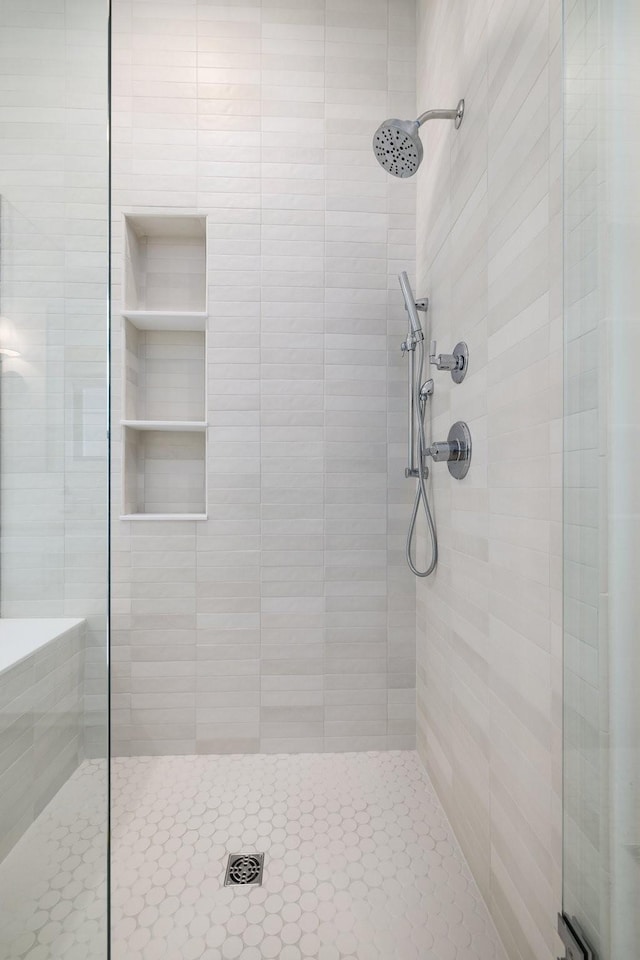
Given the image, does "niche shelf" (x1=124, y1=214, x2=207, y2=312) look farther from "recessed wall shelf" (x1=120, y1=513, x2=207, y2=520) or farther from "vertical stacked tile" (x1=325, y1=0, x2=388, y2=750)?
"recessed wall shelf" (x1=120, y1=513, x2=207, y2=520)

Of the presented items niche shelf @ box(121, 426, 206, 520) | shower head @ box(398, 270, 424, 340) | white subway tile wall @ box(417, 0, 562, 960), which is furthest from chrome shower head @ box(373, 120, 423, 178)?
niche shelf @ box(121, 426, 206, 520)

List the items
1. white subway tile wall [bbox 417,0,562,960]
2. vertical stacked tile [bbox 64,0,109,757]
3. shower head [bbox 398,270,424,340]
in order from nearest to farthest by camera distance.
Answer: vertical stacked tile [bbox 64,0,109,757] < white subway tile wall [bbox 417,0,562,960] < shower head [bbox 398,270,424,340]

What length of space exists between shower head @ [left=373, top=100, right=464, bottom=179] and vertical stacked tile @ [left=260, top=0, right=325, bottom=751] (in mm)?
587

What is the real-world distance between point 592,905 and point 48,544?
0.78 meters

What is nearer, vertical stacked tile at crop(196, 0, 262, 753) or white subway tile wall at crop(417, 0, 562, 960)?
white subway tile wall at crop(417, 0, 562, 960)

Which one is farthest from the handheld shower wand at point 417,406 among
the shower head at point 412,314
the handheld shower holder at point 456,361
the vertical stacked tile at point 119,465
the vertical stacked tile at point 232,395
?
the vertical stacked tile at point 119,465

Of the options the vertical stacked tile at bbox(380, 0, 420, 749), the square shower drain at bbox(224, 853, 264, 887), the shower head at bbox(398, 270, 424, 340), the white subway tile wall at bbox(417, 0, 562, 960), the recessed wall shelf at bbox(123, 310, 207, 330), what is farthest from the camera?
the vertical stacked tile at bbox(380, 0, 420, 749)

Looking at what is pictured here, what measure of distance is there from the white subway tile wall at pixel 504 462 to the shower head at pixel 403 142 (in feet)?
0.24

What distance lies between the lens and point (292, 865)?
54.1 inches

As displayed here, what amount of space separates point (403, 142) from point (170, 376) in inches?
47.6

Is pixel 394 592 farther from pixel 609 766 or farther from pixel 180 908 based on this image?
pixel 609 766

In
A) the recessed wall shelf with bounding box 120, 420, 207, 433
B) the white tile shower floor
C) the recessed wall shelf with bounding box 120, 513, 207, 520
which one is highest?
the recessed wall shelf with bounding box 120, 420, 207, 433

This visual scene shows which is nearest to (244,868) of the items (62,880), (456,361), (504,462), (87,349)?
(62,880)

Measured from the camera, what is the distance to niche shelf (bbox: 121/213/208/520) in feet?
6.79
